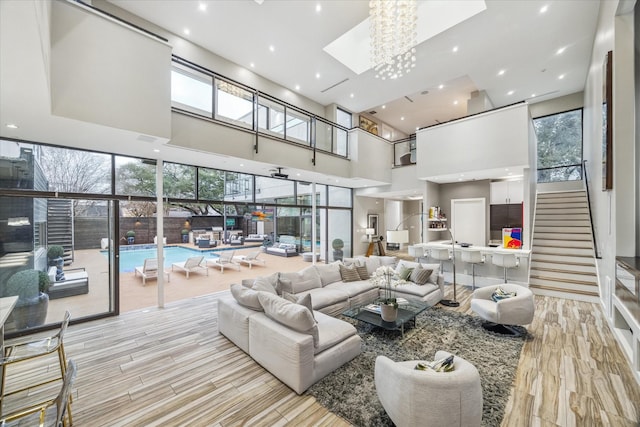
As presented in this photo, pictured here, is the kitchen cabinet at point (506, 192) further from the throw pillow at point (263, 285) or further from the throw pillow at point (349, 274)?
the throw pillow at point (263, 285)

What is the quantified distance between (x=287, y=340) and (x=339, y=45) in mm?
6598

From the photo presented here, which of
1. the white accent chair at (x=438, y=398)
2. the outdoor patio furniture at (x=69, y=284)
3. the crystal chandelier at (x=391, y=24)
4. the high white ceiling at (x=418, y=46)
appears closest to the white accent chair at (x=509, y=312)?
Result: the white accent chair at (x=438, y=398)

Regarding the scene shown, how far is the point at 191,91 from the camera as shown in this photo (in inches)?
198

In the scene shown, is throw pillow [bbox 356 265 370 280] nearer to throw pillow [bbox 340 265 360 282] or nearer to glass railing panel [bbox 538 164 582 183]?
throw pillow [bbox 340 265 360 282]

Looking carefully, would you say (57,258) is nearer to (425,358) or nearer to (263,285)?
(263,285)

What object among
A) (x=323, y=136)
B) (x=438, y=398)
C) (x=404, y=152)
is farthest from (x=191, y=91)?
(x=404, y=152)

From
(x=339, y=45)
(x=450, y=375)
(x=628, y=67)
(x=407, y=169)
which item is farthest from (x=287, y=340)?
(x=407, y=169)

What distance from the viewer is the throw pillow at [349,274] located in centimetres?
543

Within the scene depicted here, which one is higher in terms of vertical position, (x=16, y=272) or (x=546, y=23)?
(x=546, y=23)

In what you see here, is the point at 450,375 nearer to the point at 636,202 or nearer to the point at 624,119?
the point at 636,202

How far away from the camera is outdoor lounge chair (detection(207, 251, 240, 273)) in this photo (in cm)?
855

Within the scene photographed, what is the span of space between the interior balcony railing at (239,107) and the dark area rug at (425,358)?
4.72m

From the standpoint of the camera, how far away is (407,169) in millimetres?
9023

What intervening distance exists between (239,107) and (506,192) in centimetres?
902
